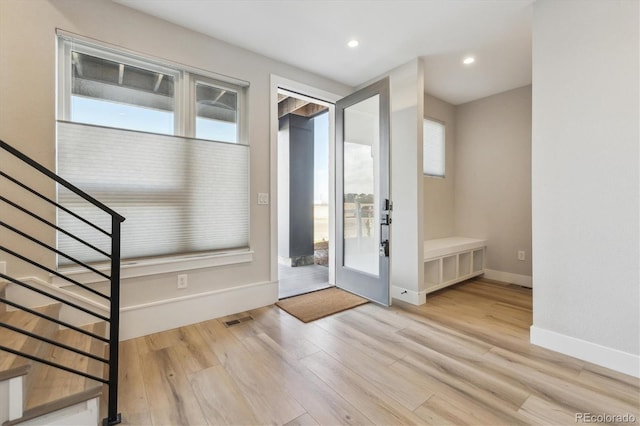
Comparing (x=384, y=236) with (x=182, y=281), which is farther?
(x=384, y=236)

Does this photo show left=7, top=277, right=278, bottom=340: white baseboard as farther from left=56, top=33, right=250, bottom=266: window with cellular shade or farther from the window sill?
left=56, top=33, right=250, bottom=266: window with cellular shade

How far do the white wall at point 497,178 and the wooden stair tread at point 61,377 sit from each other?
14.8ft

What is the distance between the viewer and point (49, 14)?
1970 millimetres

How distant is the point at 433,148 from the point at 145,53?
3.73m

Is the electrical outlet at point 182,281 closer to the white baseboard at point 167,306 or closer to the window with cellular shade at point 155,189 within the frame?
the white baseboard at point 167,306

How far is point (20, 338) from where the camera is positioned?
1.46m

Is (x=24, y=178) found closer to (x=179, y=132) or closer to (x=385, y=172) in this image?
(x=179, y=132)

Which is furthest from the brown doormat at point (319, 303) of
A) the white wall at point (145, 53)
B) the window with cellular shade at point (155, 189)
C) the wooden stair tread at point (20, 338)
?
the wooden stair tread at point (20, 338)

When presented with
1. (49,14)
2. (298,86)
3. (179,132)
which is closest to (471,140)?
(298,86)

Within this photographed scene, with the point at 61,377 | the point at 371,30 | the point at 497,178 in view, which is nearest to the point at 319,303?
the point at 61,377

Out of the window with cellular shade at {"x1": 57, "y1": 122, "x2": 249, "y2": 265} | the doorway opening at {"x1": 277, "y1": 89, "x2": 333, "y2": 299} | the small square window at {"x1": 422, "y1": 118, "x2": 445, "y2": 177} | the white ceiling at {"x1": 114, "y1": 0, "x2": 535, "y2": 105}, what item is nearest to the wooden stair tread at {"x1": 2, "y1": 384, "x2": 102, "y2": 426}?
the window with cellular shade at {"x1": 57, "y1": 122, "x2": 249, "y2": 265}

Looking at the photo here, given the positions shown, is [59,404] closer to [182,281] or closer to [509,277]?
[182,281]
